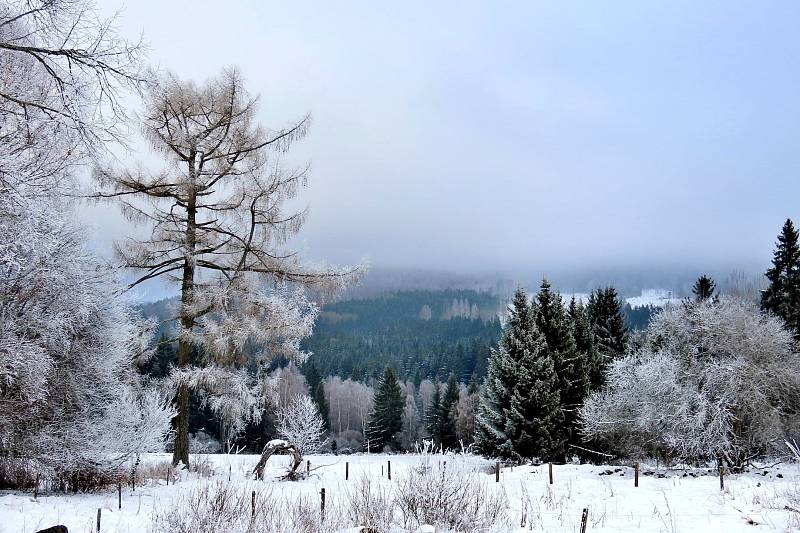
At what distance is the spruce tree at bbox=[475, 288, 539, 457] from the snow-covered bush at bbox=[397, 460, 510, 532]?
59.6ft

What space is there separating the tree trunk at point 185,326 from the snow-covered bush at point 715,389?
1393 cm

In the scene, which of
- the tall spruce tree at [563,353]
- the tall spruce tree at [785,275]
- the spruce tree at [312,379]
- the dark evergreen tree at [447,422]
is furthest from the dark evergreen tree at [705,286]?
the spruce tree at [312,379]

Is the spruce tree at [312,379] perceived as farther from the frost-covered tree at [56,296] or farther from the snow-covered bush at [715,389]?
the frost-covered tree at [56,296]

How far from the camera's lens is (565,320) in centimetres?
2803

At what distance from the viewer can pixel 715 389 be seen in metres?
16.9

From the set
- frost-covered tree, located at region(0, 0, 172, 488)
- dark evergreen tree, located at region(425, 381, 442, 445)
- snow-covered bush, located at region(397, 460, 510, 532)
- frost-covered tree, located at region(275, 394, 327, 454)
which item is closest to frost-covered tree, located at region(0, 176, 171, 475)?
frost-covered tree, located at region(0, 0, 172, 488)

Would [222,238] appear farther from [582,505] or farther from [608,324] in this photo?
[608,324]

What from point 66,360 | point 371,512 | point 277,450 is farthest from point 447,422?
point 371,512

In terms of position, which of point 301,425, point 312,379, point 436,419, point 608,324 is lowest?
point 436,419

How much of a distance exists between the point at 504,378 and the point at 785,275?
953 inches

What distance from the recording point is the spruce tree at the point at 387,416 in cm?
5447

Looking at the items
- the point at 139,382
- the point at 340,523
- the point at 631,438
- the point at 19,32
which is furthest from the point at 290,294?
the point at 631,438

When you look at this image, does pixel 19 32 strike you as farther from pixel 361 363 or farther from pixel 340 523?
pixel 361 363

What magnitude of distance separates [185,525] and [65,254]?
610cm
